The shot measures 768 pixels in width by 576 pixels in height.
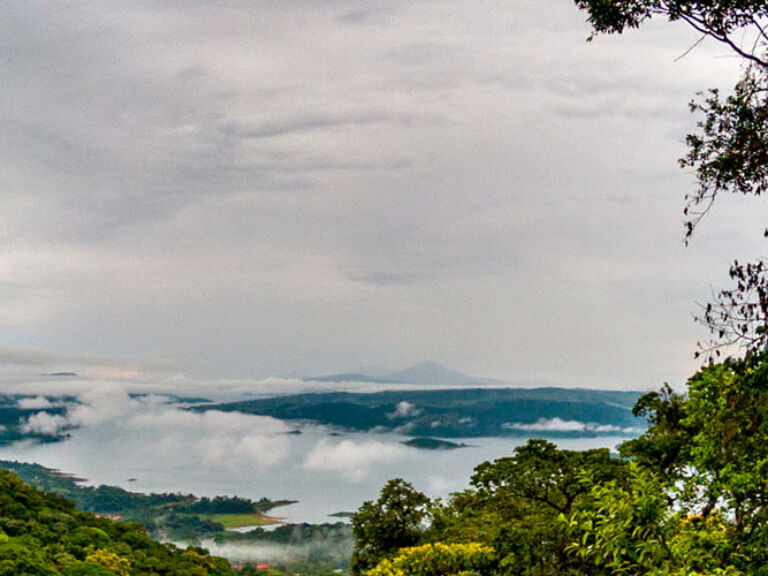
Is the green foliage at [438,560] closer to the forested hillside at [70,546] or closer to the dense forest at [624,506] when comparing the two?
the dense forest at [624,506]

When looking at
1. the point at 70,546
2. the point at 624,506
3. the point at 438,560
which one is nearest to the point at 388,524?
the point at 70,546

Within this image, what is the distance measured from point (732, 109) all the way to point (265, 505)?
13167 cm

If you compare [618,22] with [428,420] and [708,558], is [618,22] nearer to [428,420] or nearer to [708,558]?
[708,558]

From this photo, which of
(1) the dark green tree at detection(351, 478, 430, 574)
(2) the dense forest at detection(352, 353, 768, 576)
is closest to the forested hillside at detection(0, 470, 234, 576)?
(1) the dark green tree at detection(351, 478, 430, 574)

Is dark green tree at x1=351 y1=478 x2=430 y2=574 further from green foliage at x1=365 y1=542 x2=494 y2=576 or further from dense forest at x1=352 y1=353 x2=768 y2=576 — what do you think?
green foliage at x1=365 y1=542 x2=494 y2=576

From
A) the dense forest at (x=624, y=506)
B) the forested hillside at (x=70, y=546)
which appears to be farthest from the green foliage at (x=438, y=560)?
the forested hillside at (x=70, y=546)

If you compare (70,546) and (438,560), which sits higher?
(438,560)

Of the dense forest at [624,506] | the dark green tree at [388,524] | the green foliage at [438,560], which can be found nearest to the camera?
the dense forest at [624,506]

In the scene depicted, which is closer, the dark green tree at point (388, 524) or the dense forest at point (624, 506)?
the dense forest at point (624, 506)

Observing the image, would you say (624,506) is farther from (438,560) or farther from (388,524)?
(388,524)

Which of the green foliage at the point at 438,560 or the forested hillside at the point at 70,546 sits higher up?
the green foliage at the point at 438,560

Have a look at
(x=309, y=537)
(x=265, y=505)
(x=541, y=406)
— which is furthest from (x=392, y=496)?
(x=541, y=406)

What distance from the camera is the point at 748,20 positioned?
27.3ft

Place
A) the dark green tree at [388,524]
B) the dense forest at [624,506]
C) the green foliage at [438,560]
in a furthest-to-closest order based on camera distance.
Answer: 1. the dark green tree at [388,524]
2. the green foliage at [438,560]
3. the dense forest at [624,506]
